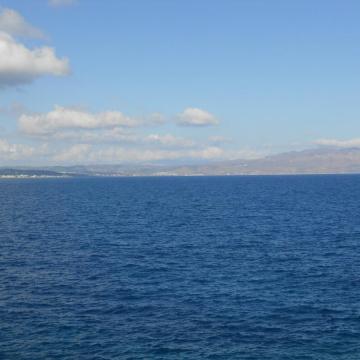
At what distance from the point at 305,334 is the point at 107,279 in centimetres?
3129

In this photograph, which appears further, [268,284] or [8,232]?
[8,232]

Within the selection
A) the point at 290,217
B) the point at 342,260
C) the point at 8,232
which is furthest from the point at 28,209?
the point at 342,260

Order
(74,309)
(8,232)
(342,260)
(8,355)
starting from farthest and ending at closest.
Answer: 1. (8,232)
2. (342,260)
3. (74,309)
4. (8,355)

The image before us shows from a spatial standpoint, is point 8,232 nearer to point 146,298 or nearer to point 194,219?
point 194,219

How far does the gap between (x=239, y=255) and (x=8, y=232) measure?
59.6 metres

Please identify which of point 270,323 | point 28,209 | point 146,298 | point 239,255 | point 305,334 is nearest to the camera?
point 305,334

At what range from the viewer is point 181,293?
62625mm

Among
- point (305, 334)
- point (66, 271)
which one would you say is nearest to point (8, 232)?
point (66, 271)

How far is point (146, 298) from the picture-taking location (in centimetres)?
6072

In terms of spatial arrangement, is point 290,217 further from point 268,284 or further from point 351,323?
point 351,323

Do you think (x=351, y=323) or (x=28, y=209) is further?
(x=28, y=209)

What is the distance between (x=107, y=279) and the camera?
69812 mm

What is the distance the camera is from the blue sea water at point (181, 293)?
4638 cm

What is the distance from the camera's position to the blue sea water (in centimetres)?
4638
